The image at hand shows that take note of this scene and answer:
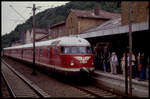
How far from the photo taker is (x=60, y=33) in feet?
133

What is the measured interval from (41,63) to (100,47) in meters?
5.78

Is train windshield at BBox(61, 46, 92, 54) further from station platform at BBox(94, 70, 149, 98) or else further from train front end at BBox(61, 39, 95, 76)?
station platform at BBox(94, 70, 149, 98)

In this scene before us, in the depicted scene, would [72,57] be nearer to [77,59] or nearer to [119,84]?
[77,59]

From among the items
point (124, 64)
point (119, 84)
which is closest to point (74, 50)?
point (124, 64)

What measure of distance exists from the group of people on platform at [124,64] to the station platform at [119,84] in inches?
24.9

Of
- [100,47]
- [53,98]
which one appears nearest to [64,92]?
[53,98]

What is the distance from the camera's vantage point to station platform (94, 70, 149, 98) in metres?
10.3

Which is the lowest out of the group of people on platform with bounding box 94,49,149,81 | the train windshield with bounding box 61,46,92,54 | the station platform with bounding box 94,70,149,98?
the station platform with bounding box 94,70,149,98

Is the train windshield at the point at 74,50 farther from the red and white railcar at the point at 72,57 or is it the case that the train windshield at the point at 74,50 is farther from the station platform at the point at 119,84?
the station platform at the point at 119,84

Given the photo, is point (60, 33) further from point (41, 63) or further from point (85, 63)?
point (85, 63)

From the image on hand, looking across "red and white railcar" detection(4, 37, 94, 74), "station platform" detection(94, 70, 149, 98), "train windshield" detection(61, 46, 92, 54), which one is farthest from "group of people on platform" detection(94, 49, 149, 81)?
"train windshield" detection(61, 46, 92, 54)

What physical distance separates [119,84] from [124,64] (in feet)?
7.65

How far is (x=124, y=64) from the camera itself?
13984mm

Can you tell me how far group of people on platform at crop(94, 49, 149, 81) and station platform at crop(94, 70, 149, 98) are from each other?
0.63 m
